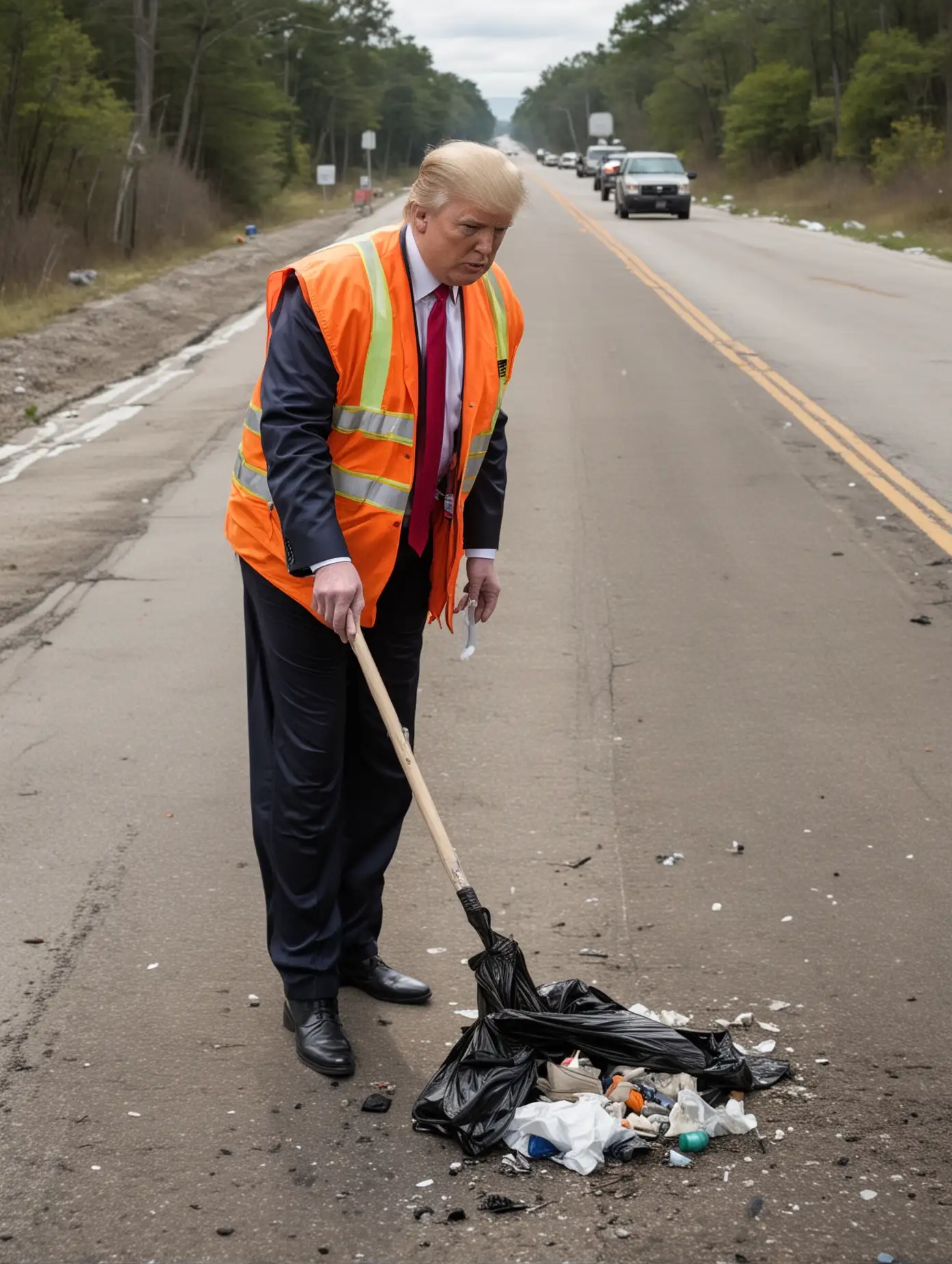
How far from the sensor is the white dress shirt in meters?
3.55

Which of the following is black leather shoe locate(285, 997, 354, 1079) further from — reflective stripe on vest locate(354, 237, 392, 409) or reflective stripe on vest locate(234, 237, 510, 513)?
reflective stripe on vest locate(354, 237, 392, 409)

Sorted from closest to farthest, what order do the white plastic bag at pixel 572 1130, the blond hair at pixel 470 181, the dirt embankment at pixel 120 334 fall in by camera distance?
the white plastic bag at pixel 572 1130 → the blond hair at pixel 470 181 → the dirt embankment at pixel 120 334

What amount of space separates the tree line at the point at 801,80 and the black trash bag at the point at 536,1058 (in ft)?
142

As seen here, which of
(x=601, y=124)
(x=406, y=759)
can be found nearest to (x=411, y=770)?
(x=406, y=759)

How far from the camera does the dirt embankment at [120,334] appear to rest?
15.6 m

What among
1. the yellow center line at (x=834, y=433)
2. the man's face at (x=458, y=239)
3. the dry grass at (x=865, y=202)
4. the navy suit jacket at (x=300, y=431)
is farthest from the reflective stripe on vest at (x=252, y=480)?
the dry grass at (x=865, y=202)

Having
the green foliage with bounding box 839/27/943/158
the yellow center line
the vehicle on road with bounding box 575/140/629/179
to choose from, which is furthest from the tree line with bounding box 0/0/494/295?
the green foliage with bounding box 839/27/943/158

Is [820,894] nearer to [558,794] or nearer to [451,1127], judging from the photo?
[558,794]

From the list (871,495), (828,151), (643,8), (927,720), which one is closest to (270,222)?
(828,151)

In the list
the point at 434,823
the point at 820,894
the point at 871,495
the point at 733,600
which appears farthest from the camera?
the point at 871,495

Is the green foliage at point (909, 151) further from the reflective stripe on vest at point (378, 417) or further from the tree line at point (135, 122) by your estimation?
the reflective stripe on vest at point (378, 417)

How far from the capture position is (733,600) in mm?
7844

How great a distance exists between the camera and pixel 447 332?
3.61m

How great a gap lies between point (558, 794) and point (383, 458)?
2.12m
